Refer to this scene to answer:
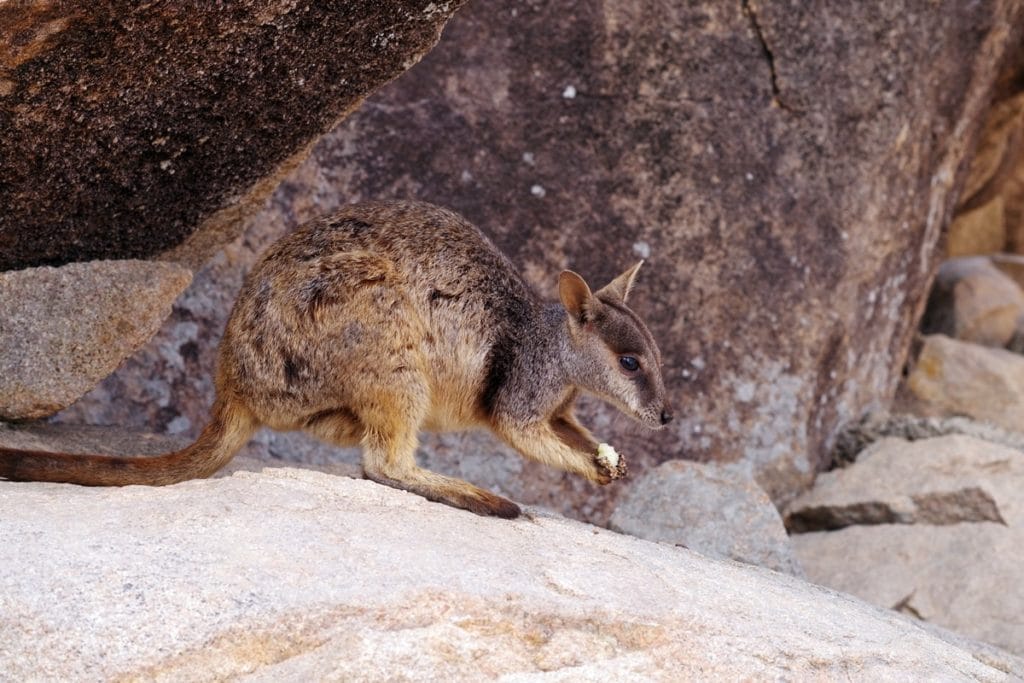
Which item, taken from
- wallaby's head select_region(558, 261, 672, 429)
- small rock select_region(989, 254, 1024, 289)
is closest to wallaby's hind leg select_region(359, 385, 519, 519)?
wallaby's head select_region(558, 261, 672, 429)

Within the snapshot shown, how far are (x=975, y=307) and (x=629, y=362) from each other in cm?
577

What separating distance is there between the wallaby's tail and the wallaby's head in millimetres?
1407

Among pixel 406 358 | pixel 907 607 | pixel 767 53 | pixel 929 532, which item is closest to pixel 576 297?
pixel 406 358

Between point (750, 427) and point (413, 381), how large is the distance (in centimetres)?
338

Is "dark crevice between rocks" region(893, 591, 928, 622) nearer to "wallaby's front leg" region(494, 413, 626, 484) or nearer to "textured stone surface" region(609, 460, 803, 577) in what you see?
"textured stone surface" region(609, 460, 803, 577)

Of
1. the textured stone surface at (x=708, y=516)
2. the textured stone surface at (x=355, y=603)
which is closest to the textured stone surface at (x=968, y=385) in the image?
the textured stone surface at (x=708, y=516)

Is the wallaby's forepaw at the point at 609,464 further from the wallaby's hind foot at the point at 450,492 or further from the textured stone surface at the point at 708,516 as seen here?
the textured stone surface at the point at 708,516

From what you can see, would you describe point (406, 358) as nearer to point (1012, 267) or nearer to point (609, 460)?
point (609, 460)

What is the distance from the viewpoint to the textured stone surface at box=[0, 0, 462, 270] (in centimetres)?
456

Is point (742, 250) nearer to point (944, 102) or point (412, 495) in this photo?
point (944, 102)

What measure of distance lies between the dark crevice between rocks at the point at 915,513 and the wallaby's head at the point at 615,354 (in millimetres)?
2546

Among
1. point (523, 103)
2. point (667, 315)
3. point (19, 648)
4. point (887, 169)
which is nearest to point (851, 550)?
point (667, 315)

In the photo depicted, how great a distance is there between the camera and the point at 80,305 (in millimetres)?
5434

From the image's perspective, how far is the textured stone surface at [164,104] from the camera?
456 centimetres
